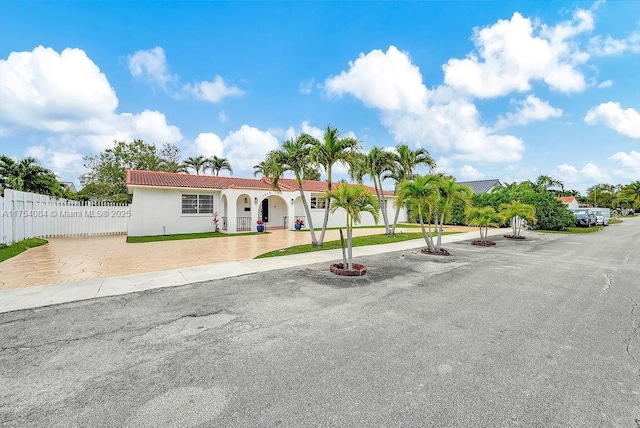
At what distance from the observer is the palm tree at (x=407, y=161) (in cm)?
1844

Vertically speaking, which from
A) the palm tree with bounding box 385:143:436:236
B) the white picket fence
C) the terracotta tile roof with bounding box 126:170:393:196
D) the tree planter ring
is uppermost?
the palm tree with bounding box 385:143:436:236

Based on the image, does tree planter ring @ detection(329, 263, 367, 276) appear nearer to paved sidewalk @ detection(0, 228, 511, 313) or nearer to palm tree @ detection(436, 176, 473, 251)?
paved sidewalk @ detection(0, 228, 511, 313)

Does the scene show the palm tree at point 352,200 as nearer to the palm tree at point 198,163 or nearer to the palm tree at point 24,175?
the palm tree at point 24,175

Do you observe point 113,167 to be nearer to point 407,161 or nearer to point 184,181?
point 184,181

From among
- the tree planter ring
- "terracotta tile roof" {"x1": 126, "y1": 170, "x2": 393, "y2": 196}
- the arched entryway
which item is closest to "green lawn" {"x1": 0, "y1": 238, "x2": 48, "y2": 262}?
"terracotta tile roof" {"x1": 126, "y1": 170, "x2": 393, "y2": 196}

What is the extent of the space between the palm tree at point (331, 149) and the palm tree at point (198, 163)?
28.6 meters

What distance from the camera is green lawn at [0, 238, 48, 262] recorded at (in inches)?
391

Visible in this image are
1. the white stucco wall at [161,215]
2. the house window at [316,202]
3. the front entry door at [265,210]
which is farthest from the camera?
the house window at [316,202]

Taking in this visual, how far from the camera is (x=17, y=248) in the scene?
1110 cm

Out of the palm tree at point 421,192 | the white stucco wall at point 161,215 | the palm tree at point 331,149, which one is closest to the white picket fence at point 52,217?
the white stucco wall at point 161,215

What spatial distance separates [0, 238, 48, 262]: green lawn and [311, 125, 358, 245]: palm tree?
36.9ft

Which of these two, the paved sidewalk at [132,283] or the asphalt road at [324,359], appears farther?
the paved sidewalk at [132,283]

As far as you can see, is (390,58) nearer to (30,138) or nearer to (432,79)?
(432,79)

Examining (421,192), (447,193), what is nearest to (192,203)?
(421,192)
